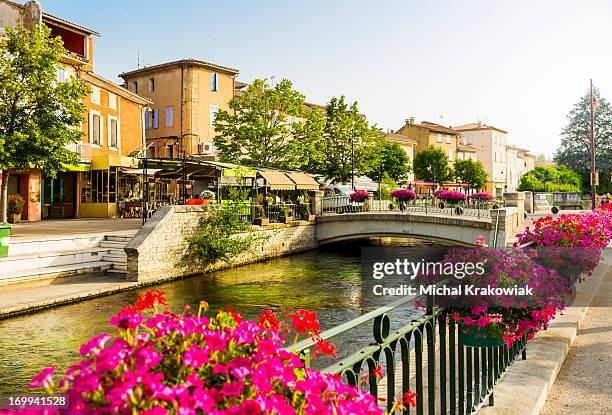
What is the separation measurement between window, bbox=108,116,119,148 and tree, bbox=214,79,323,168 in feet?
22.2

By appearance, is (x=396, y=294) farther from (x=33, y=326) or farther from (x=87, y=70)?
(x=87, y=70)

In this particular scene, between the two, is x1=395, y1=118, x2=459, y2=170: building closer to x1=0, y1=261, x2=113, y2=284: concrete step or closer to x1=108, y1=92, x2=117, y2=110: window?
x1=108, y1=92, x2=117, y2=110: window

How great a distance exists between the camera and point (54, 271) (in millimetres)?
16859

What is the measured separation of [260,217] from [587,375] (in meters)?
22.6

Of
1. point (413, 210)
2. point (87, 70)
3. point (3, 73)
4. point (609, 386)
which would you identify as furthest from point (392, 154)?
point (609, 386)

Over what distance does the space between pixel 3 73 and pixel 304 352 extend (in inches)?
897

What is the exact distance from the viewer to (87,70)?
3148 cm

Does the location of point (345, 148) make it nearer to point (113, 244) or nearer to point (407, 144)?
point (407, 144)

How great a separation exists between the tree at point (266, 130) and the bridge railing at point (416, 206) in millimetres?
5719

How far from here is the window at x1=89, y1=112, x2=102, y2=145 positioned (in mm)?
31938

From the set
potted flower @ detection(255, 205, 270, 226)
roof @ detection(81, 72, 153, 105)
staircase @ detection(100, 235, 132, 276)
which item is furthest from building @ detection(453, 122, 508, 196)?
staircase @ detection(100, 235, 132, 276)

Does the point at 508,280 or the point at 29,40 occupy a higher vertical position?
the point at 29,40

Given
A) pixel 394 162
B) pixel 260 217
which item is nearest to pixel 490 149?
pixel 394 162

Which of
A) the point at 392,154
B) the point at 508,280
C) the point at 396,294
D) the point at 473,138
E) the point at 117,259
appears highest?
the point at 473,138
